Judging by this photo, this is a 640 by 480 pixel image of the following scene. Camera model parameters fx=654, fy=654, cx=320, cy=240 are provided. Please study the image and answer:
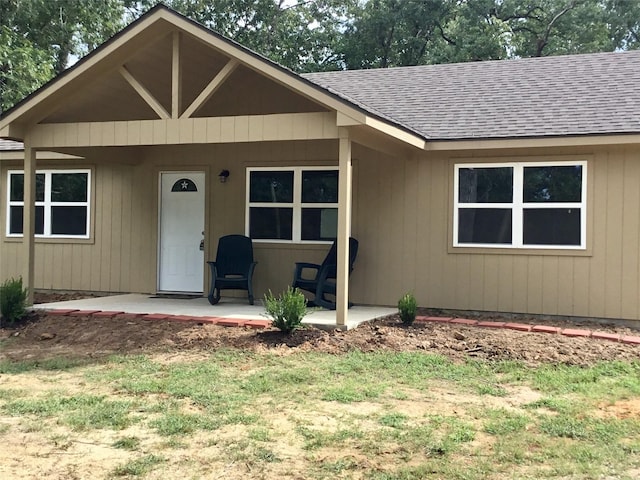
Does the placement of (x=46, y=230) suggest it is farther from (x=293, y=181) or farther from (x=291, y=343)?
(x=291, y=343)

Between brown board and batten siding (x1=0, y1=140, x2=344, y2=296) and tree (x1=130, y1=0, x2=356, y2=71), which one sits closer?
brown board and batten siding (x1=0, y1=140, x2=344, y2=296)

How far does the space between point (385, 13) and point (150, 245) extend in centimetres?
1664

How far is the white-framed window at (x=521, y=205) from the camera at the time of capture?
26.9 ft

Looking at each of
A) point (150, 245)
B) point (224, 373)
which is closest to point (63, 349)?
point (224, 373)

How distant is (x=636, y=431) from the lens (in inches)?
161

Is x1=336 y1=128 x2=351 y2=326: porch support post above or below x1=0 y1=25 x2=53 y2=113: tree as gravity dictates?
below

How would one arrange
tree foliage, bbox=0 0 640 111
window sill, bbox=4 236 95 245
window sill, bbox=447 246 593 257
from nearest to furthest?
window sill, bbox=447 246 593 257
window sill, bbox=4 236 95 245
tree foliage, bbox=0 0 640 111

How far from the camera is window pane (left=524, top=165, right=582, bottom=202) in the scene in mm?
8195

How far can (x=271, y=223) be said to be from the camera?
963cm

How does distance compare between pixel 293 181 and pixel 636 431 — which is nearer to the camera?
pixel 636 431

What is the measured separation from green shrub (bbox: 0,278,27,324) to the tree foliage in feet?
42.5

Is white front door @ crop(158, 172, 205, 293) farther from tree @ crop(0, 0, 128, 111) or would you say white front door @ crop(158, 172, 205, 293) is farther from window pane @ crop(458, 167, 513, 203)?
tree @ crop(0, 0, 128, 111)

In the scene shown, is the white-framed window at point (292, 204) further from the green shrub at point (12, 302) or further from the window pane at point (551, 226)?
the green shrub at point (12, 302)

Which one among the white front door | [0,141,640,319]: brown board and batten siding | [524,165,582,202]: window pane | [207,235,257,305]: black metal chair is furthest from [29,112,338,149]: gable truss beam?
[524,165,582,202]: window pane
